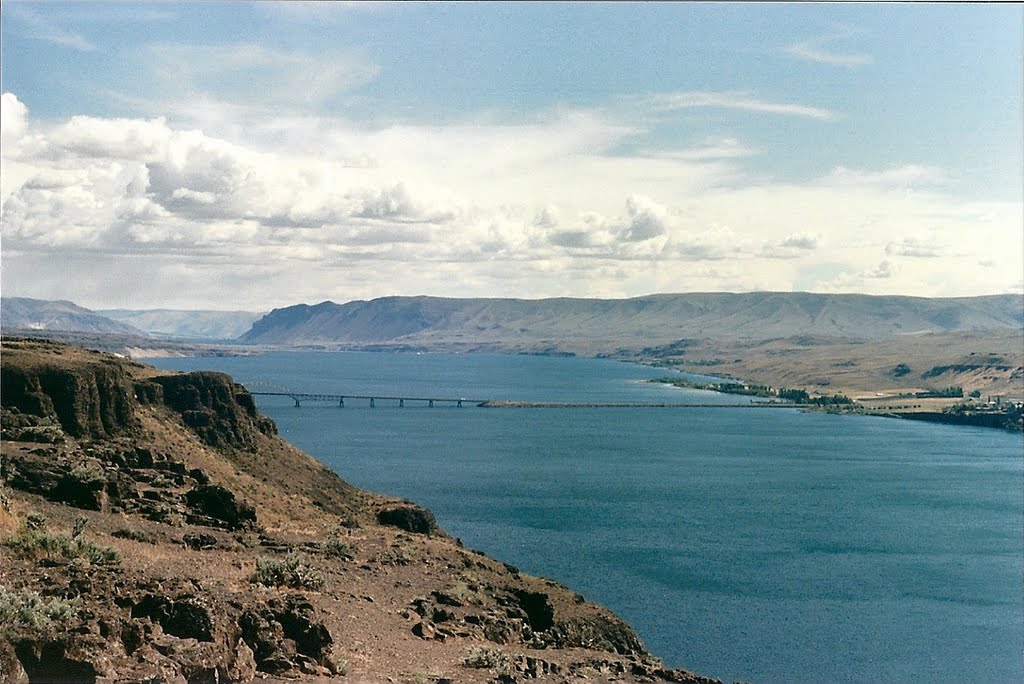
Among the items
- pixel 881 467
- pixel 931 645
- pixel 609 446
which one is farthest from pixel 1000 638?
pixel 609 446

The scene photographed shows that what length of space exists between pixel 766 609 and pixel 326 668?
35867 millimetres

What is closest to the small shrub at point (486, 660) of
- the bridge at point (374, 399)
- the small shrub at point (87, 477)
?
the small shrub at point (87, 477)

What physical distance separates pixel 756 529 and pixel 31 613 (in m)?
62.4

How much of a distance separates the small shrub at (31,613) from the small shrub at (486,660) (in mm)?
8701

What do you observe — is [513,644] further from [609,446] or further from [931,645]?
[609,446]

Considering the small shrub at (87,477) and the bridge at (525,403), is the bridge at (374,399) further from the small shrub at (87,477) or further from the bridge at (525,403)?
the small shrub at (87,477)

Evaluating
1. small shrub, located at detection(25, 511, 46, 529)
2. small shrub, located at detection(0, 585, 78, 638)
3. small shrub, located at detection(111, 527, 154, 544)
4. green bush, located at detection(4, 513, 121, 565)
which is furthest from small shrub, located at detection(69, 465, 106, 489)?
small shrub, located at detection(0, 585, 78, 638)

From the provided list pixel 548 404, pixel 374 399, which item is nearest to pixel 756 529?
pixel 548 404

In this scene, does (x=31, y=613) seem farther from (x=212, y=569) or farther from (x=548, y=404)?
(x=548, y=404)

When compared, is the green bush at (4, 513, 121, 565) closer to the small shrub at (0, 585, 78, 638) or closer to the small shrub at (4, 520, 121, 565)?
the small shrub at (4, 520, 121, 565)

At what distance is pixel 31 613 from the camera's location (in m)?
Result: 16.7

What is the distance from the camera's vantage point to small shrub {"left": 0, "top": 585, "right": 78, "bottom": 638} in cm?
1641

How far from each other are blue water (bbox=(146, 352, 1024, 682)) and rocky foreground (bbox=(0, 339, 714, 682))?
1034cm

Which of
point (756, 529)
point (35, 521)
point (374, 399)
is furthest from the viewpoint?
point (374, 399)
